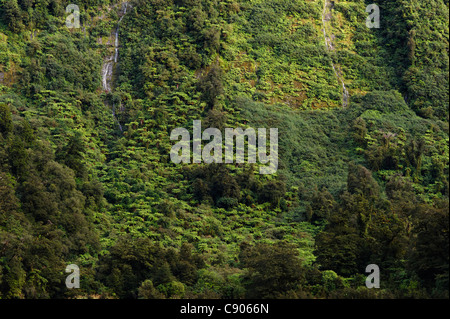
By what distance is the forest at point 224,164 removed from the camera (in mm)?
33125

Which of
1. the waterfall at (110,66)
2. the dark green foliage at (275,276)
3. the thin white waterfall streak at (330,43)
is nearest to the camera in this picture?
the dark green foliage at (275,276)

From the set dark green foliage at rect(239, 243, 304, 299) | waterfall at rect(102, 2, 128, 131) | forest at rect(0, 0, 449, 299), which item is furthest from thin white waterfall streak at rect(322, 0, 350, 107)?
dark green foliage at rect(239, 243, 304, 299)

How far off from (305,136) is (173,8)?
21.2 metres

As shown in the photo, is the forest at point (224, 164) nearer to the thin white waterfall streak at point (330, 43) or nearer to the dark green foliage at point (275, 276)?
the dark green foliage at point (275, 276)

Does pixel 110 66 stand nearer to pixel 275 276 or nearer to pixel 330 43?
pixel 330 43

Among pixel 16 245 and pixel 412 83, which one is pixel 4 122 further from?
pixel 412 83

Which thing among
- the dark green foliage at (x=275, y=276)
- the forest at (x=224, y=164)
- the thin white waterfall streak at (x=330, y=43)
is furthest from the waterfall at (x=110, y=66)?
the dark green foliage at (x=275, y=276)

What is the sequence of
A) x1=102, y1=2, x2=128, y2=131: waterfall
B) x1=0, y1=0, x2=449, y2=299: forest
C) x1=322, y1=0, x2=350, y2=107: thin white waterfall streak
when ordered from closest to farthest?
x1=0, y1=0, x2=449, y2=299: forest
x1=102, y1=2, x2=128, y2=131: waterfall
x1=322, y1=0, x2=350, y2=107: thin white waterfall streak

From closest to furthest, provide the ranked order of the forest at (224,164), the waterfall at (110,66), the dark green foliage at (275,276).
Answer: the dark green foliage at (275,276), the forest at (224,164), the waterfall at (110,66)

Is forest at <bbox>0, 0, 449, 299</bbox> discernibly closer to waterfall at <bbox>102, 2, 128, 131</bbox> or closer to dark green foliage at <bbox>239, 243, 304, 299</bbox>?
dark green foliage at <bbox>239, 243, 304, 299</bbox>

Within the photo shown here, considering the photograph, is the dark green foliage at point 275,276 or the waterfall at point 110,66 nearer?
the dark green foliage at point 275,276

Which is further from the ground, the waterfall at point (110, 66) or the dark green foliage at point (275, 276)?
the waterfall at point (110, 66)

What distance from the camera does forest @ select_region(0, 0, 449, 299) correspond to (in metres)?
33.1
